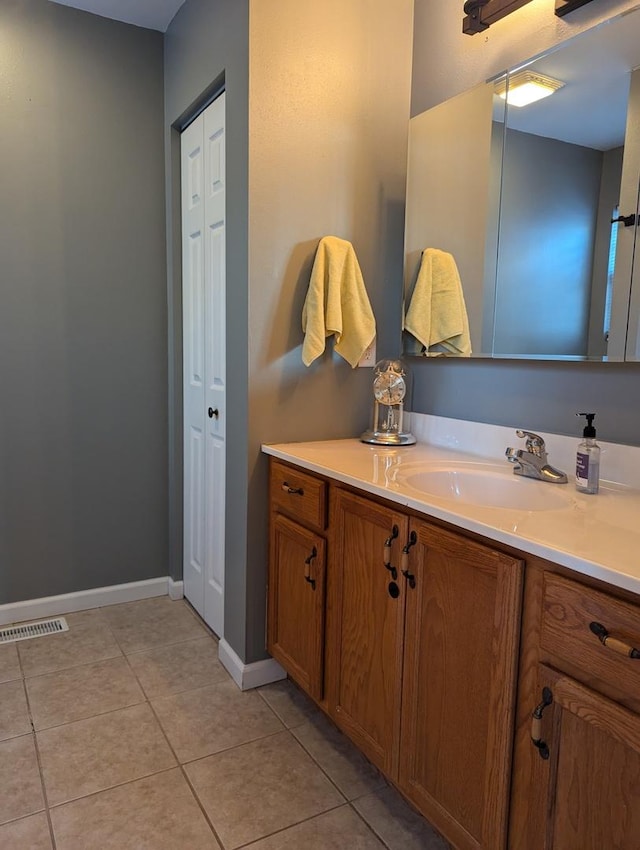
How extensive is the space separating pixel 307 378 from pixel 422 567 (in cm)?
92

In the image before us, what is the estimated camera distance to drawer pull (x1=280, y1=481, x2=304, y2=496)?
1729 mm

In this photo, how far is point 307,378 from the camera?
2.01 metres

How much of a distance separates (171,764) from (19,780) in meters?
0.40

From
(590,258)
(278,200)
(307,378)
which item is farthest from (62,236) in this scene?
(590,258)

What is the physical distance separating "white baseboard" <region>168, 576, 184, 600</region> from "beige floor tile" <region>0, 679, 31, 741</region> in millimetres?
794

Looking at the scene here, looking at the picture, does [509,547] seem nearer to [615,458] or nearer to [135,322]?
[615,458]

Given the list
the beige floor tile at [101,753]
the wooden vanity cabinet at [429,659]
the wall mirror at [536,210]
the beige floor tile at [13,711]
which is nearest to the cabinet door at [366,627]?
the wooden vanity cabinet at [429,659]

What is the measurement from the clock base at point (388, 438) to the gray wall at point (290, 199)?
15cm

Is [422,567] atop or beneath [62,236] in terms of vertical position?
beneath

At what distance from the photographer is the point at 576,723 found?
933 millimetres

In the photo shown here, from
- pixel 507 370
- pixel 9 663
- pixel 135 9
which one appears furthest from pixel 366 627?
pixel 135 9

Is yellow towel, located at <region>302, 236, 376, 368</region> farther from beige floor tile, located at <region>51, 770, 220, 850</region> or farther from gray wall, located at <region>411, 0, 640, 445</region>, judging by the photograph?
beige floor tile, located at <region>51, 770, 220, 850</region>

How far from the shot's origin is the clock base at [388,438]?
1.94 meters

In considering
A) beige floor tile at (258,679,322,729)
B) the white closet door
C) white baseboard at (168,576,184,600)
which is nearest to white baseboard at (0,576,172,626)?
white baseboard at (168,576,184,600)
